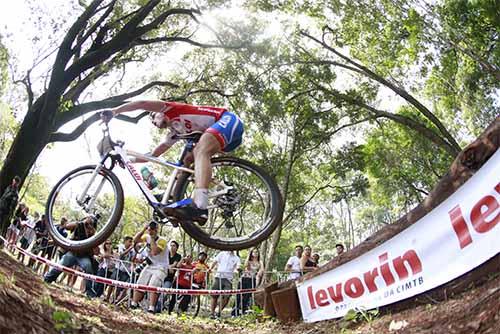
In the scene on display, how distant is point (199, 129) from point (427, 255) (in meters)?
2.79

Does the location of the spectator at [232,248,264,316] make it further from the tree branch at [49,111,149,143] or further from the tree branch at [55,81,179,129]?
the tree branch at [49,111,149,143]

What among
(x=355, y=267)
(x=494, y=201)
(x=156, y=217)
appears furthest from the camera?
(x=355, y=267)

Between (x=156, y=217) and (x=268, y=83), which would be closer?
(x=156, y=217)

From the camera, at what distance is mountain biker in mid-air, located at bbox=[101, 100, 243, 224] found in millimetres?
4805

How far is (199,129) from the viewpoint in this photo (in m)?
5.16

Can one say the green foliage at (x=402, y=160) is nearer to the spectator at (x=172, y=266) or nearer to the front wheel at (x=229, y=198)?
the spectator at (x=172, y=266)

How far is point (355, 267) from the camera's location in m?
6.09

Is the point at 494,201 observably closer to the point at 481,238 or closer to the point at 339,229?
the point at 481,238

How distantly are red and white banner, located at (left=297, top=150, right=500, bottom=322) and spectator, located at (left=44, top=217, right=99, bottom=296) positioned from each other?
326 cm

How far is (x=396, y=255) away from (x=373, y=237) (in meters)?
0.86

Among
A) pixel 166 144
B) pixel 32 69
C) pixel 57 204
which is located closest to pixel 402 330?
pixel 166 144

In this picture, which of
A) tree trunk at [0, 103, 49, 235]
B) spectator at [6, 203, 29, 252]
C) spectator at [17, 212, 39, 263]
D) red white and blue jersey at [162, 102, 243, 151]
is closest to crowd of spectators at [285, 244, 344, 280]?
red white and blue jersey at [162, 102, 243, 151]

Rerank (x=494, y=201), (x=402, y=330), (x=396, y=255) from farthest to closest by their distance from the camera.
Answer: (x=396, y=255) < (x=402, y=330) < (x=494, y=201)

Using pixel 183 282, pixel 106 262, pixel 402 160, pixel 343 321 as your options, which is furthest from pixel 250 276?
pixel 402 160
